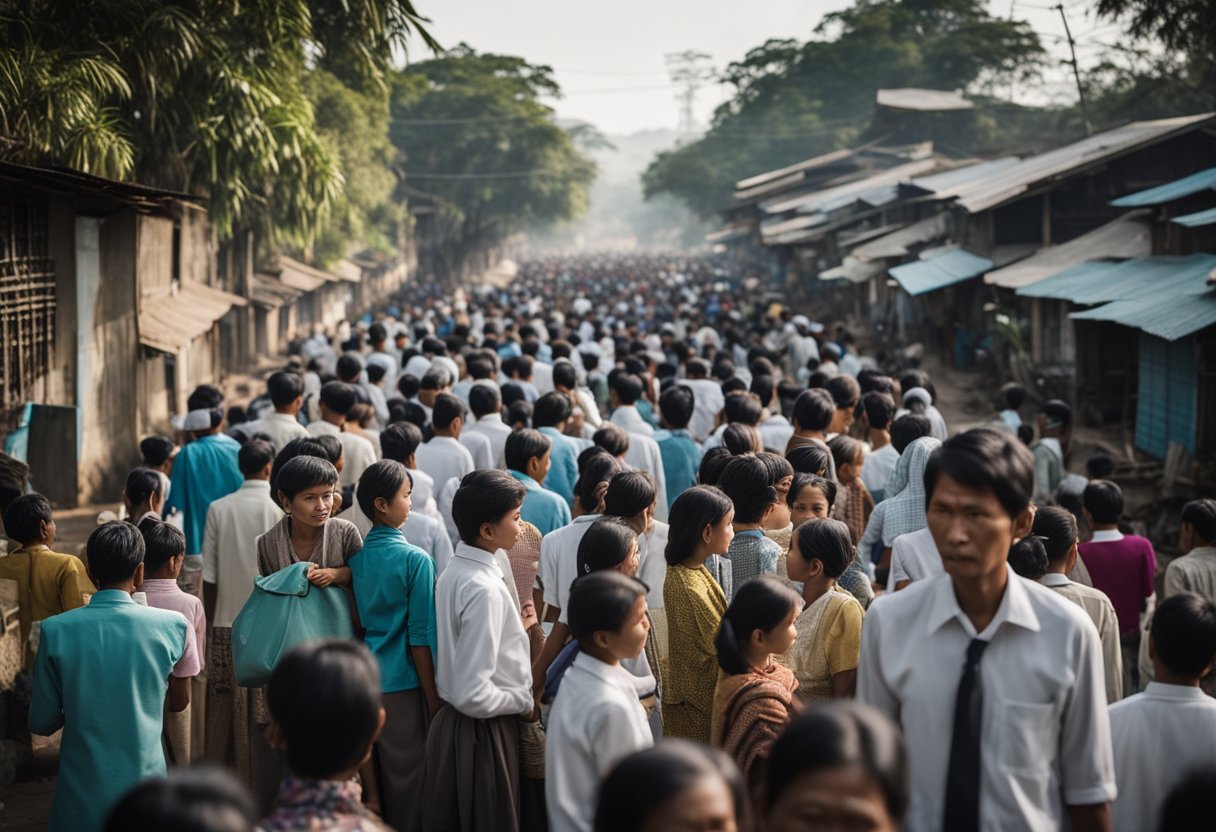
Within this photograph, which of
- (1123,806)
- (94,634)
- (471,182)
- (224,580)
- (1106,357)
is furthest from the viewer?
(471,182)

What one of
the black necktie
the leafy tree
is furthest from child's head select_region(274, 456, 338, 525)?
the leafy tree

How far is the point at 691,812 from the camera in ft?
6.72

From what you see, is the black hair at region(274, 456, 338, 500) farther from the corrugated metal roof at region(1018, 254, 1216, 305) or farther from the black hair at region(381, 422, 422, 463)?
the corrugated metal roof at region(1018, 254, 1216, 305)

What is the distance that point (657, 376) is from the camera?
42.2 ft

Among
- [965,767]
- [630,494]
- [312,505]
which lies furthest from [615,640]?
[312,505]

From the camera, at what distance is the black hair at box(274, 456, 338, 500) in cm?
422

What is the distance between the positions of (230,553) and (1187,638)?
4.03 meters

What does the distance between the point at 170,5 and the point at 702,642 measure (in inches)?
481

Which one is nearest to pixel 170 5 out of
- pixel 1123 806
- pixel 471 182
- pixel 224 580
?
pixel 224 580

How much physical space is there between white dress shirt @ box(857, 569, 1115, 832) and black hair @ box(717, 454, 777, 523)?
6.67 feet

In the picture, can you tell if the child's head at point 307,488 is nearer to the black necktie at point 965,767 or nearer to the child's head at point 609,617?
the child's head at point 609,617

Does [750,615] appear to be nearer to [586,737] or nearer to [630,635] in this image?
[630,635]

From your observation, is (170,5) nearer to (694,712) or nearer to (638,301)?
(694,712)

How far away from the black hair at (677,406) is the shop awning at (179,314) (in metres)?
7.30
